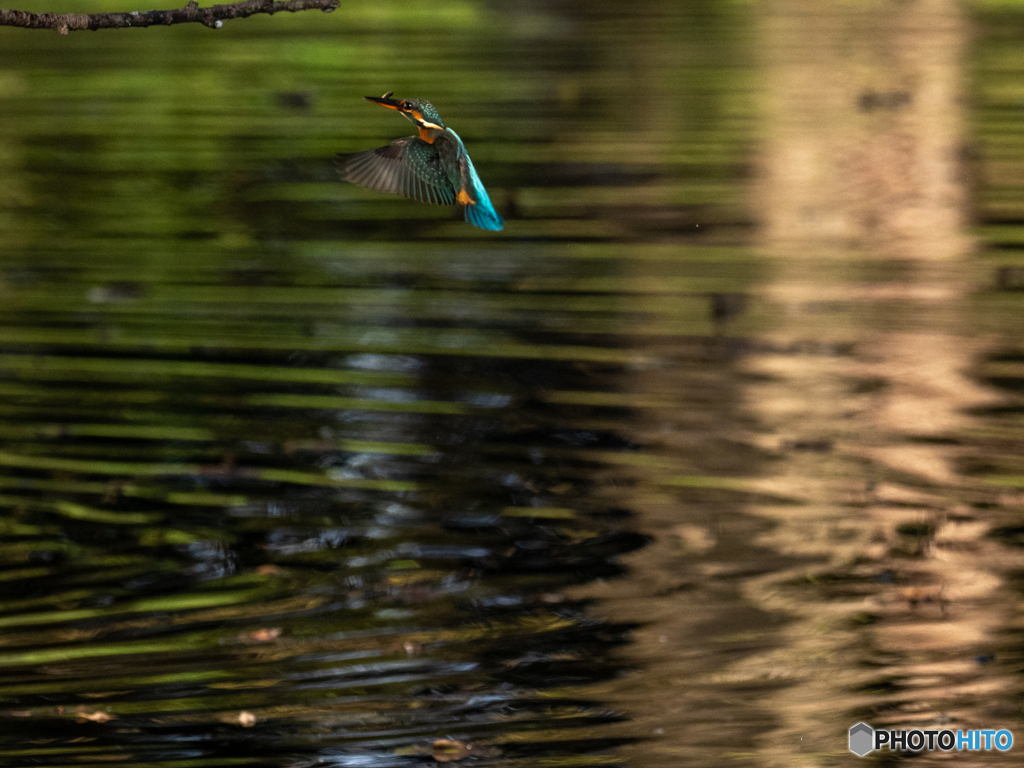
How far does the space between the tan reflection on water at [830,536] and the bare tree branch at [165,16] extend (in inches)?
89.4

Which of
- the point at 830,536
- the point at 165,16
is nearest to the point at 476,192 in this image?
the point at 165,16

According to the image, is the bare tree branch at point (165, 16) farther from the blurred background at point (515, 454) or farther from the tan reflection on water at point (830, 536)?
the tan reflection on water at point (830, 536)

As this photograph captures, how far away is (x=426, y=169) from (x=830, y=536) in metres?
2.37

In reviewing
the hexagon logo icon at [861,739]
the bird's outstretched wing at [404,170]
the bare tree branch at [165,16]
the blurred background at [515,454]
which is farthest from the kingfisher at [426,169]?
the hexagon logo icon at [861,739]

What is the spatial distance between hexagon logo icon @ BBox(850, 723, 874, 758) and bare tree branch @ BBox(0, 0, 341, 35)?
252 centimetres

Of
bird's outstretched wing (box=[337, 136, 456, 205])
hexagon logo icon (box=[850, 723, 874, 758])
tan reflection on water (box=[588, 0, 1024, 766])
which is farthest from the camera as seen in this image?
tan reflection on water (box=[588, 0, 1024, 766])

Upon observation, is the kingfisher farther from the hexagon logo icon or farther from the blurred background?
the hexagon logo icon

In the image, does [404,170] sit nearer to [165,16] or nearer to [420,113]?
[420,113]

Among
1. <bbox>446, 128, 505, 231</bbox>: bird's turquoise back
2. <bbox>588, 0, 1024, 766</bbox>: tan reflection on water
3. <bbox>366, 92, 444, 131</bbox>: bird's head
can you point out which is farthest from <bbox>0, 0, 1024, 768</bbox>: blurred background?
<bbox>366, 92, 444, 131</bbox>: bird's head

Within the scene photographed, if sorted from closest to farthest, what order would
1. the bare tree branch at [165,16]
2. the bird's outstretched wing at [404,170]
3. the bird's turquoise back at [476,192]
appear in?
the bare tree branch at [165,16] < the bird's turquoise back at [476,192] < the bird's outstretched wing at [404,170]

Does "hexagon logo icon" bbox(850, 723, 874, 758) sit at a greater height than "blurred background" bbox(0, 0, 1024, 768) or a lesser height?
lesser

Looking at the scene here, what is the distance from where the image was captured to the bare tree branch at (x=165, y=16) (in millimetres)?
2234

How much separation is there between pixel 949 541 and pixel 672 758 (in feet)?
5.48

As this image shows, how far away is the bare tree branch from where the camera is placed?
2234mm
